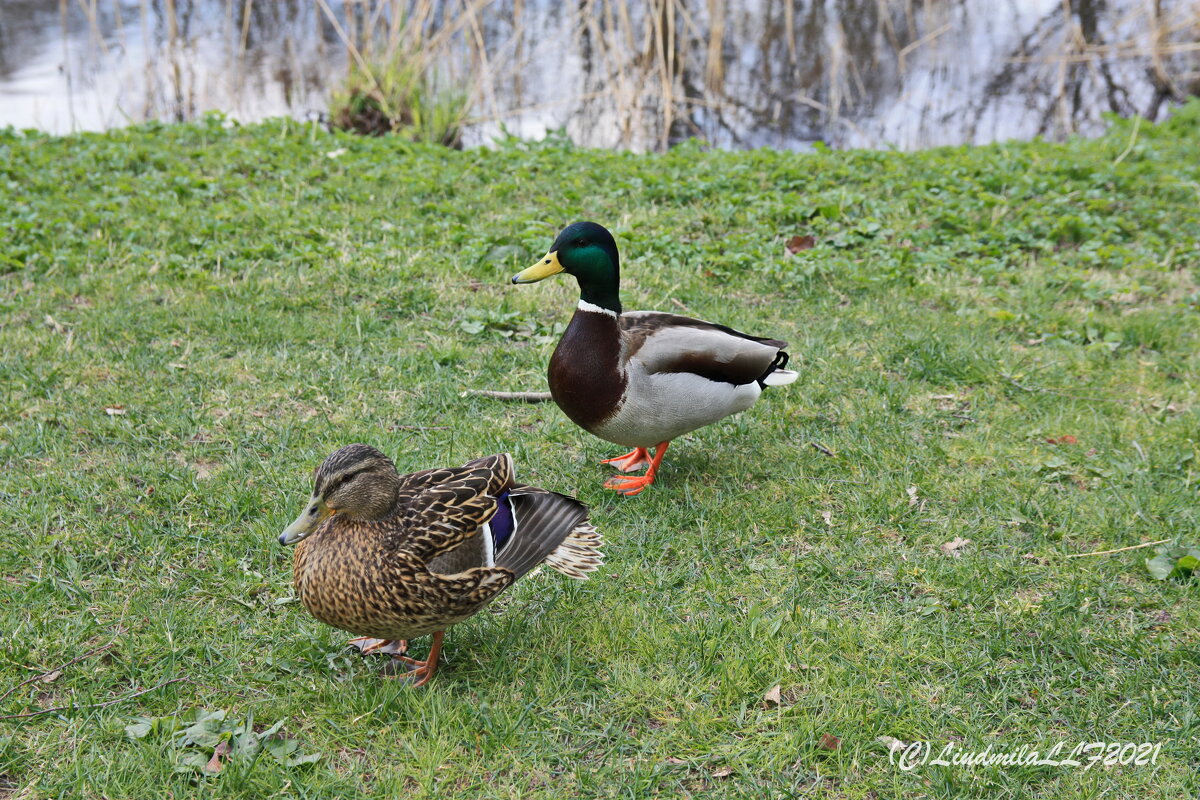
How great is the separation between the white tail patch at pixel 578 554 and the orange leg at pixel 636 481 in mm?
758

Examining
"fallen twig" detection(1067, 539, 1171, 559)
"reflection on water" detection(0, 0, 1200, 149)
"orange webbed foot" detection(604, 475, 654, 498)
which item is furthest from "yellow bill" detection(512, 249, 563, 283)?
"reflection on water" detection(0, 0, 1200, 149)

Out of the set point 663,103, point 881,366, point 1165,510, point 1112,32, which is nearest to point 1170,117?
point 1112,32

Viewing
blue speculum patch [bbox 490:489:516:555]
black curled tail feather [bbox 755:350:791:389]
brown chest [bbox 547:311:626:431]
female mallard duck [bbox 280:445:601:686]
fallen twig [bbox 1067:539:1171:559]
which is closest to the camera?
female mallard duck [bbox 280:445:601:686]

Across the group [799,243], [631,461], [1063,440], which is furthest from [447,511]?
[799,243]

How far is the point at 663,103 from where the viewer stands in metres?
8.71

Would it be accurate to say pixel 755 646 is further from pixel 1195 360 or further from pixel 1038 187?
pixel 1038 187

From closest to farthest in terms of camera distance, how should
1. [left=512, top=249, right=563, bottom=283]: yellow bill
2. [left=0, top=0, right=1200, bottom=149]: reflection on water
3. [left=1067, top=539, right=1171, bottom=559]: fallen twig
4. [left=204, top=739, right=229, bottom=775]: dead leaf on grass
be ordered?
[left=204, top=739, right=229, bottom=775]: dead leaf on grass → [left=1067, top=539, right=1171, bottom=559]: fallen twig → [left=512, top=249, right=563, bottom=283]: yellow bill → [left=0, top=0, right=1200, bottom=149]: reflection on water

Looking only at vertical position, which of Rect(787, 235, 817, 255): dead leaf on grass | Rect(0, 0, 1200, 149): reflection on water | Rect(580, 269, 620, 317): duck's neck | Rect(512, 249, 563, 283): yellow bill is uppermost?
Rect(0, 0, 1200, 149): reflection on water

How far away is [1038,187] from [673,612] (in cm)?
Answer: 478

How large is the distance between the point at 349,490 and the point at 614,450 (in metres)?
1.66

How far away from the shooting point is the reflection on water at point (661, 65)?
856 cm

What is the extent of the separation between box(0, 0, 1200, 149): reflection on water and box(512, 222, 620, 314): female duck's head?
494cm

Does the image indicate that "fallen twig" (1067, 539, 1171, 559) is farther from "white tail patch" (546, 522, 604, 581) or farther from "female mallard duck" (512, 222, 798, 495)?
"white tail patch" (546, 522, 604, 581)

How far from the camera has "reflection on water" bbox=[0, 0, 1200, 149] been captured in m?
8.56
